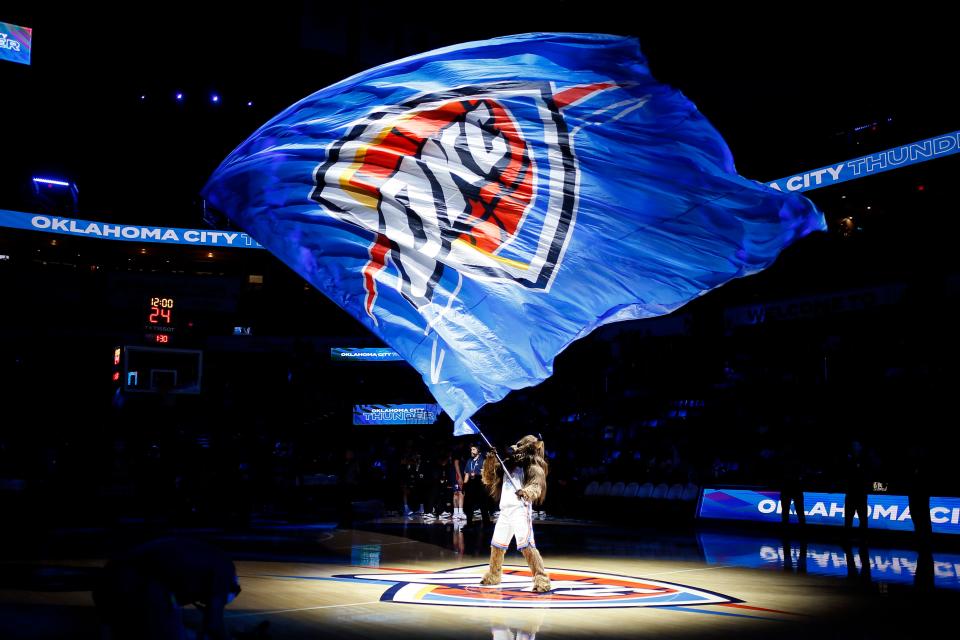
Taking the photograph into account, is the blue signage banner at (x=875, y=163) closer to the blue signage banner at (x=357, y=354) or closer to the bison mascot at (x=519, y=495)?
the bison mascot at (x=519, y=495)

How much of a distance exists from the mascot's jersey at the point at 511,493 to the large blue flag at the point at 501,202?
2443 mm

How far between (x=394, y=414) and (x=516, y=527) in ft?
104

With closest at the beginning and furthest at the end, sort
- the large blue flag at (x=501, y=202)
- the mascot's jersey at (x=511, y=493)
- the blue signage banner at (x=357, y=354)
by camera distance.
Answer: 1. the large blue flag at (x=501, y=202)
2. the mascot's jersey at (x=511, y=493)
3. the blue signage banner at (x=357, y=354)

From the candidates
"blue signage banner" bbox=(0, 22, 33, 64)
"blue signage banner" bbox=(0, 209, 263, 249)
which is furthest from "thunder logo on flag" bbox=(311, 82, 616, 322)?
"blue signage banner" bbox=(0, 209, 263, 249)

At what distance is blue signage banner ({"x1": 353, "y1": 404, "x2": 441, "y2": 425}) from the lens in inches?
1601

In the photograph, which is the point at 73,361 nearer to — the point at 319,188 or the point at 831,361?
the point at 831,361

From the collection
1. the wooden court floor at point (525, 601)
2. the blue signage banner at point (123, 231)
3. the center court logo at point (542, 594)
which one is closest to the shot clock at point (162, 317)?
the wooden court floor at point (525, 601)

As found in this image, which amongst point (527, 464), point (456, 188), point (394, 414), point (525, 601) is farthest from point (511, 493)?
point (394, 414)

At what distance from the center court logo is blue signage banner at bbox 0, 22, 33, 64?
2549cm

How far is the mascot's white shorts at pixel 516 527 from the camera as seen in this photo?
9.48 metres

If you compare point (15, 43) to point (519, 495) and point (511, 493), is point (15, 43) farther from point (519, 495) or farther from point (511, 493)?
point (519, 495)

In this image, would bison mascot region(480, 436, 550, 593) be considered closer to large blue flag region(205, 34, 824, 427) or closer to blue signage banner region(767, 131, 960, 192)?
large blue flag region(205, 34, 824, 427)

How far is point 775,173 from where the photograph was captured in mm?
27094

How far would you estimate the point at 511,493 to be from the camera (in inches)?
384
